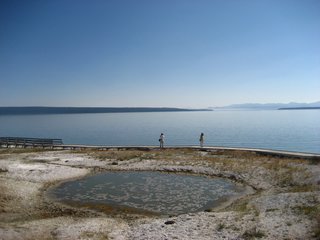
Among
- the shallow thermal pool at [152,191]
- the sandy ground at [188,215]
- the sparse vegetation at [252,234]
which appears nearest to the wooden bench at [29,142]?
the sandy ground at [188,215]

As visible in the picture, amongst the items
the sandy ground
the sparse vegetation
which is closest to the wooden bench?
the sandy ground

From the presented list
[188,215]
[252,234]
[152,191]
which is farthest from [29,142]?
[252,234]

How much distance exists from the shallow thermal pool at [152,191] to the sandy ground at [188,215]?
144 cm

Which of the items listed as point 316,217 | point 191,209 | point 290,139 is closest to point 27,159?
point 191,209

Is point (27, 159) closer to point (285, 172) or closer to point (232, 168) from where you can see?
point (232, 168)

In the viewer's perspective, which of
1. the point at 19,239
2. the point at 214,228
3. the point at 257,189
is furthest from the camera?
the point at 257,189

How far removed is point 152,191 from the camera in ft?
87.6

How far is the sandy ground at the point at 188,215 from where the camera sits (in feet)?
53.2

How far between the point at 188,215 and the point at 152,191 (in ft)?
25.3

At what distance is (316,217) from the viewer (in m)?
16.5

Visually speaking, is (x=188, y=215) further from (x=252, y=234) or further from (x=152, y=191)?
(x=152, y=191)

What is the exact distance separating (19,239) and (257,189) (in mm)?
18486

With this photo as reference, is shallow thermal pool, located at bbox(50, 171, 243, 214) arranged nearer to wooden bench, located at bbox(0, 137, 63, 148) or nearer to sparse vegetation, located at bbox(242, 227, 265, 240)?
sparse vegetation, located at bbox(242, 227, 265, 240)

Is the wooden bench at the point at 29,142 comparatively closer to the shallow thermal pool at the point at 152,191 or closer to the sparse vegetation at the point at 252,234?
the shallow thermal pool at the point at 152,191
